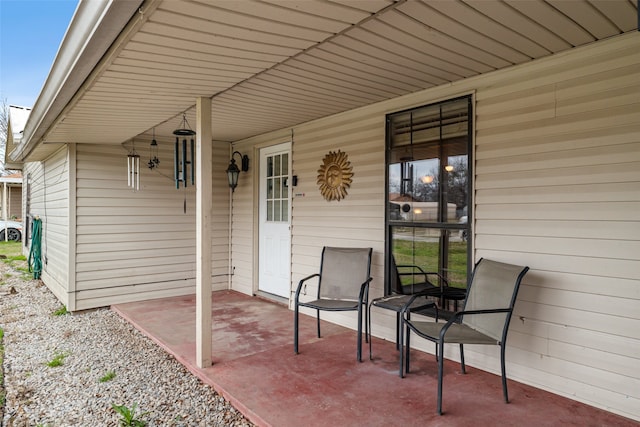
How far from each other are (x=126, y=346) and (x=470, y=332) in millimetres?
3066

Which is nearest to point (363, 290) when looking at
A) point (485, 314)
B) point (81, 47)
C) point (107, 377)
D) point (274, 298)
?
point (485, 314)

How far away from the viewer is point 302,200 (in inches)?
188

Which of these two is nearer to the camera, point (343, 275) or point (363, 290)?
point (363, 290)

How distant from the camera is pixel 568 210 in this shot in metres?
2.58

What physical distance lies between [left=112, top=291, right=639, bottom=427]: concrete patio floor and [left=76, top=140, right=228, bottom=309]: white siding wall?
4.88ft

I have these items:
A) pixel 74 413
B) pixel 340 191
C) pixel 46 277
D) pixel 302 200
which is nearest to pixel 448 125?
pixel 340 191

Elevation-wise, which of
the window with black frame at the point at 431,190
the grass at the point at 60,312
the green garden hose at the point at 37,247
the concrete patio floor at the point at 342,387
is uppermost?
the window with black frame at the point at 431,190

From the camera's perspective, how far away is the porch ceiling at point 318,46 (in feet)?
6.38

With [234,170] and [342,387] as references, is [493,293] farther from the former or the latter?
[234,170]

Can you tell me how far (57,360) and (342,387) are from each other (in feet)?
8.06

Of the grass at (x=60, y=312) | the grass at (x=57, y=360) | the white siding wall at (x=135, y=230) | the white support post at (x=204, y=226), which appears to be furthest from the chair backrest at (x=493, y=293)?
the grass at (x=60, y=312)

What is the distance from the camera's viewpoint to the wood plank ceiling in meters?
1.94

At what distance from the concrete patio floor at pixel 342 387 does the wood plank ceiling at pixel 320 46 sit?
2172mm

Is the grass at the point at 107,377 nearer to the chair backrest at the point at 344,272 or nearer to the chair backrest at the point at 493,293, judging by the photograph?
the chair backrest at the point at 344,272
